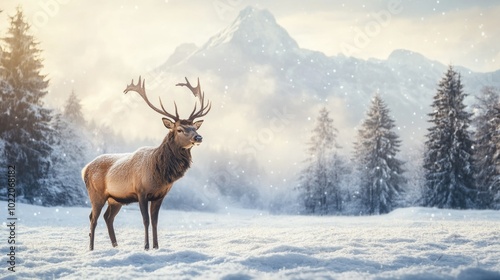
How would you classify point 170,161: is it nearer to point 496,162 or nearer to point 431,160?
point 496,162

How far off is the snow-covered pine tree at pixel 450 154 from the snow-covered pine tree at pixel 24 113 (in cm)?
2798

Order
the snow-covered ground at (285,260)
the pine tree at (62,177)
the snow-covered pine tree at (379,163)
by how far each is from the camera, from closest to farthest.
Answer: the snow-covered ground at (285,260) < the pine tree at (62,177) < the snow-covered pine tree at (379,163)

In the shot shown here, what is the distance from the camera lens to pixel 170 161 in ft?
28.0

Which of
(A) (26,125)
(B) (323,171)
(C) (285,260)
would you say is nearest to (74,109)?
(A) (26,125)

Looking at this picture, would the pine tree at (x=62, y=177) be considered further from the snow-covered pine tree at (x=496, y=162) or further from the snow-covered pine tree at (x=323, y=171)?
the snow-covered pine tree at (x=496, y=162)

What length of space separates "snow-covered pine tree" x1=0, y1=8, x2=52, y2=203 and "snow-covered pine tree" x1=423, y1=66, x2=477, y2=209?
28.0m

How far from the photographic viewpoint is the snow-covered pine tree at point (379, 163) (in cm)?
3719

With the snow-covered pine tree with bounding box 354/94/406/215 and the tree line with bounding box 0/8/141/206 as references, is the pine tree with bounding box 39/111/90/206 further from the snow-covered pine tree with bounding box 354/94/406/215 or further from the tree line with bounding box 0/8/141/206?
the snow-covered pine tree with bounding box 354/94/406/215

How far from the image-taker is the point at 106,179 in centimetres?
912

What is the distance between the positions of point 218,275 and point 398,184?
36241 mm

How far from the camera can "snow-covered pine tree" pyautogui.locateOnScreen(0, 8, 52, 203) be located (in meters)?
26.4

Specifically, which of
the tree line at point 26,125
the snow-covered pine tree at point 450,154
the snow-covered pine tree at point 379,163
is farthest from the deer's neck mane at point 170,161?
the snow-covered pine tree at point 379,163

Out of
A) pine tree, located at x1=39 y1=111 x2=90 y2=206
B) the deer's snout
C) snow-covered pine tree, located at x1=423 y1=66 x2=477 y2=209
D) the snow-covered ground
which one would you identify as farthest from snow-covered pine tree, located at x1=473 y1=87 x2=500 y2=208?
pine tree, located at x1=39 y1=111 x2=90 y2=206

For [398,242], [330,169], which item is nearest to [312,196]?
[330,169]
